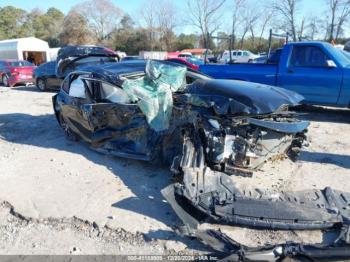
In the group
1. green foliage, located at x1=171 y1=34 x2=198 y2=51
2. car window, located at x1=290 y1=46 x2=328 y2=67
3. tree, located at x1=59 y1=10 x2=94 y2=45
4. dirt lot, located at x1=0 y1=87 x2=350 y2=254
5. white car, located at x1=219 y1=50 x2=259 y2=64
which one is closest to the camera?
dirt lot, located at x1=0 y1=87 x2=350 y2=254

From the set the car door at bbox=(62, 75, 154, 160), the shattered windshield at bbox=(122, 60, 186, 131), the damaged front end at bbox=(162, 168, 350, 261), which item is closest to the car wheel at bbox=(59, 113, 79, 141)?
the car door at bbox=(62, 75, 154, 160)

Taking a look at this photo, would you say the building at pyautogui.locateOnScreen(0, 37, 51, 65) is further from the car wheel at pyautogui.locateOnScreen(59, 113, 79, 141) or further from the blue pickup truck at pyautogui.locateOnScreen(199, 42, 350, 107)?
the blue pickup truck at pyautogui.locateOnScreen(199, 42, 350, 107)

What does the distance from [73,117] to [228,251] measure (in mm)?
3940

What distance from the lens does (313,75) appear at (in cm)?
737

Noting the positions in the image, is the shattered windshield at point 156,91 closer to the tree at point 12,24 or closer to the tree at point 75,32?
the tree at point 75,32

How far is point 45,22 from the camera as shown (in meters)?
66.2

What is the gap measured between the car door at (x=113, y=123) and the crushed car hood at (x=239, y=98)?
2.76ft

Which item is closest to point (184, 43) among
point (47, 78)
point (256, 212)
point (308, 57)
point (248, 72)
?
point (47, 78)

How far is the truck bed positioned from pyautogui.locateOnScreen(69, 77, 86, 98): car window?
12.5 ft

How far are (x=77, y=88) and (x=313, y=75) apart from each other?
16.4 ft

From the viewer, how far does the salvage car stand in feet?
10.5

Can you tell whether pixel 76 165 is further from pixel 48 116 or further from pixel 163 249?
pixel 48 116

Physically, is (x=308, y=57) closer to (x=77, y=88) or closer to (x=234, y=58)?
(x=77, y=88)

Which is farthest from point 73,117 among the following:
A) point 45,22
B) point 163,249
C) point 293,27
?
point 45,22
